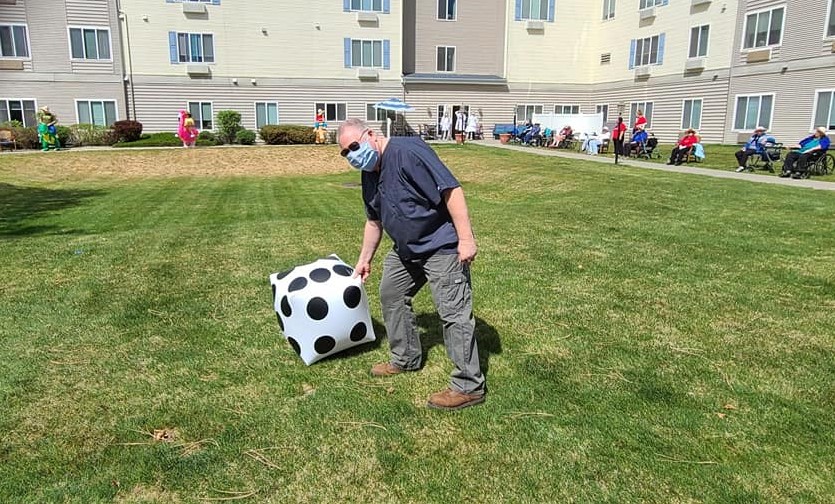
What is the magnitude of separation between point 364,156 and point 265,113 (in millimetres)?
36127

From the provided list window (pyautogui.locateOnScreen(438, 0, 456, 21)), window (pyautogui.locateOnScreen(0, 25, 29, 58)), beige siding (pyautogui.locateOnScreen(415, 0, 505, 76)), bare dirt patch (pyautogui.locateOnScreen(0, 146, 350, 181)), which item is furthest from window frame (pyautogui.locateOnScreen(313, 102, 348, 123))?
window (pyautogui.locateOnScreen(0, 25, 29, 58))

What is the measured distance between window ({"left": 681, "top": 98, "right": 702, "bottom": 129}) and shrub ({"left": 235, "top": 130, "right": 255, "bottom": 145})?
963 inches

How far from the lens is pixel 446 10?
4059 cm

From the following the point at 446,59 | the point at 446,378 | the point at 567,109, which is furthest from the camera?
the point at 567,109

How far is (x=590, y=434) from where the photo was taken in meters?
3.37

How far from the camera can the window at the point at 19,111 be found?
1312 inches

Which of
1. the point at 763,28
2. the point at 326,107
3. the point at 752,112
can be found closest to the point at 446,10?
the point at 326,107

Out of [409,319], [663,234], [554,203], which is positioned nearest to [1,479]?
[409,319]

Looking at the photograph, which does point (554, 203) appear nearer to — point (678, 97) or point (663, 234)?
point (663, 234)

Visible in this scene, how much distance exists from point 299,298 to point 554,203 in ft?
27.7

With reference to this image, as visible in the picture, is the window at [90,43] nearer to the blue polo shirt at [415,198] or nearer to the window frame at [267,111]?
the window frame at [267,111]

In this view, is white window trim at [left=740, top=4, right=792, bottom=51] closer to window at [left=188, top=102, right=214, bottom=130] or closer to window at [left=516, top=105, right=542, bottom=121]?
window at [left=516, top=105, right=542, bottom=121]

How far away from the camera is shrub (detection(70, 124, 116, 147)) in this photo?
3181 centimetres

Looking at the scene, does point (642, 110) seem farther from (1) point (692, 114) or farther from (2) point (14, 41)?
(2) point (14, 41)
